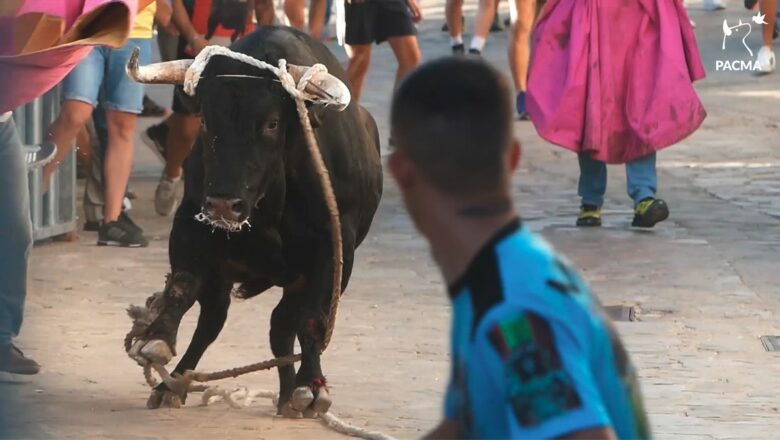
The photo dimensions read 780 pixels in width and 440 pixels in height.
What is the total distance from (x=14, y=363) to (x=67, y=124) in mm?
2781

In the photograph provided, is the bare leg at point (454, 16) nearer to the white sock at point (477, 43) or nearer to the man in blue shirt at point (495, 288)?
the white sock at point (477, 43)

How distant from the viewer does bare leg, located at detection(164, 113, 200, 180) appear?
430 inches

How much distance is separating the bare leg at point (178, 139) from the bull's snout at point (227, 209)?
5.00 meters

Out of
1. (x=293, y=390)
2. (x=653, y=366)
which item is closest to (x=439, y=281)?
(x=653, y=366)

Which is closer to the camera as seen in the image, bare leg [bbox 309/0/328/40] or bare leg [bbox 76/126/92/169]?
bare leg [bbox 76/126/92/169]

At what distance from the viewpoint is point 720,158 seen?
44.8 feet

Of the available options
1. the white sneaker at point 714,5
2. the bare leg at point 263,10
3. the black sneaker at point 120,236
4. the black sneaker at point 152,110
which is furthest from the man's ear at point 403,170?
the white sneaker at point 714,5

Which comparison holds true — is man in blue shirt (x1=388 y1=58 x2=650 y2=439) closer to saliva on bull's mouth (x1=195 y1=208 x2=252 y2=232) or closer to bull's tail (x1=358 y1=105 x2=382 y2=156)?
saliva on bull's mouth (x1=195 y1=208 x2=252 y2=232)

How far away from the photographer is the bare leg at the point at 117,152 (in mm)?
9828

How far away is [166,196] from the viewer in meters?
11.0

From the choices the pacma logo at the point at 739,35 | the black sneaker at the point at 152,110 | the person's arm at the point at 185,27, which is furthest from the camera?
the pacma logo at the point at 739,35

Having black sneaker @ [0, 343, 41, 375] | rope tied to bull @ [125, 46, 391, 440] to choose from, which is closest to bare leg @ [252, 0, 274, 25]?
black sneaker @ [0, 343, 41, 375]

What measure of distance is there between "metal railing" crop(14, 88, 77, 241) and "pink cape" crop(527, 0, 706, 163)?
277 cm

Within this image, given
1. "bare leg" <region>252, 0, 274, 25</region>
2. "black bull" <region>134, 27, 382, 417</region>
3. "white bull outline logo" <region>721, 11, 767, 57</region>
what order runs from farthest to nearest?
"white bull outline logo" <region>721, 11, 767, 57</region>
"bare leg" <region>252, 0, 274, 25</region>
"black bull" <region>134, 27, 382, 417</region>
